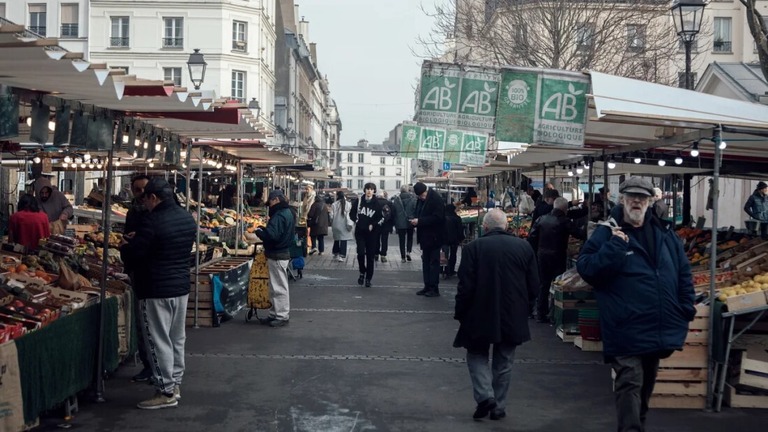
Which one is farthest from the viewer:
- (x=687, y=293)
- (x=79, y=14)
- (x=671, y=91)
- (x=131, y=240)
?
(x=79, y=14)

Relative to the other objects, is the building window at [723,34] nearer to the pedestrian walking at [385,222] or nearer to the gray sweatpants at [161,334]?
the pedestrian walking at [385,222]

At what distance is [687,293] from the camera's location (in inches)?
232

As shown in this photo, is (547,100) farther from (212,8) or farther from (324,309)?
(212,8)

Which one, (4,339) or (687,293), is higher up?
(687,293)

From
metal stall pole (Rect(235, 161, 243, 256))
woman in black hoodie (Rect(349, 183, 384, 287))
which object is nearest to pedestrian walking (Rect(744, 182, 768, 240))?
woman in black hoodie (Rect(349, 183, 384, 287))

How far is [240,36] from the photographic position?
5400 centimetres

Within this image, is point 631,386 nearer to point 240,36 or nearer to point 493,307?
point 493,307

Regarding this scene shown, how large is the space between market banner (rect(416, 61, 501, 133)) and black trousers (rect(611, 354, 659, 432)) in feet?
15.5

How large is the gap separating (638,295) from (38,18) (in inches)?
1770

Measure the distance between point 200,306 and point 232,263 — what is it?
182cm

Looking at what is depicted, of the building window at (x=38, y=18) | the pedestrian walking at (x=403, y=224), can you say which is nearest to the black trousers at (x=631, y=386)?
the pedestrian walking at (x=403, y=224)

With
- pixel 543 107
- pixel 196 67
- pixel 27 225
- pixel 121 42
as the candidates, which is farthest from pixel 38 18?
pixel 543 107

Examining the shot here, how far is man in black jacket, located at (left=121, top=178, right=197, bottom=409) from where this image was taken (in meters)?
7.32

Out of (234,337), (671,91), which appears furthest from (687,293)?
(234,337)
